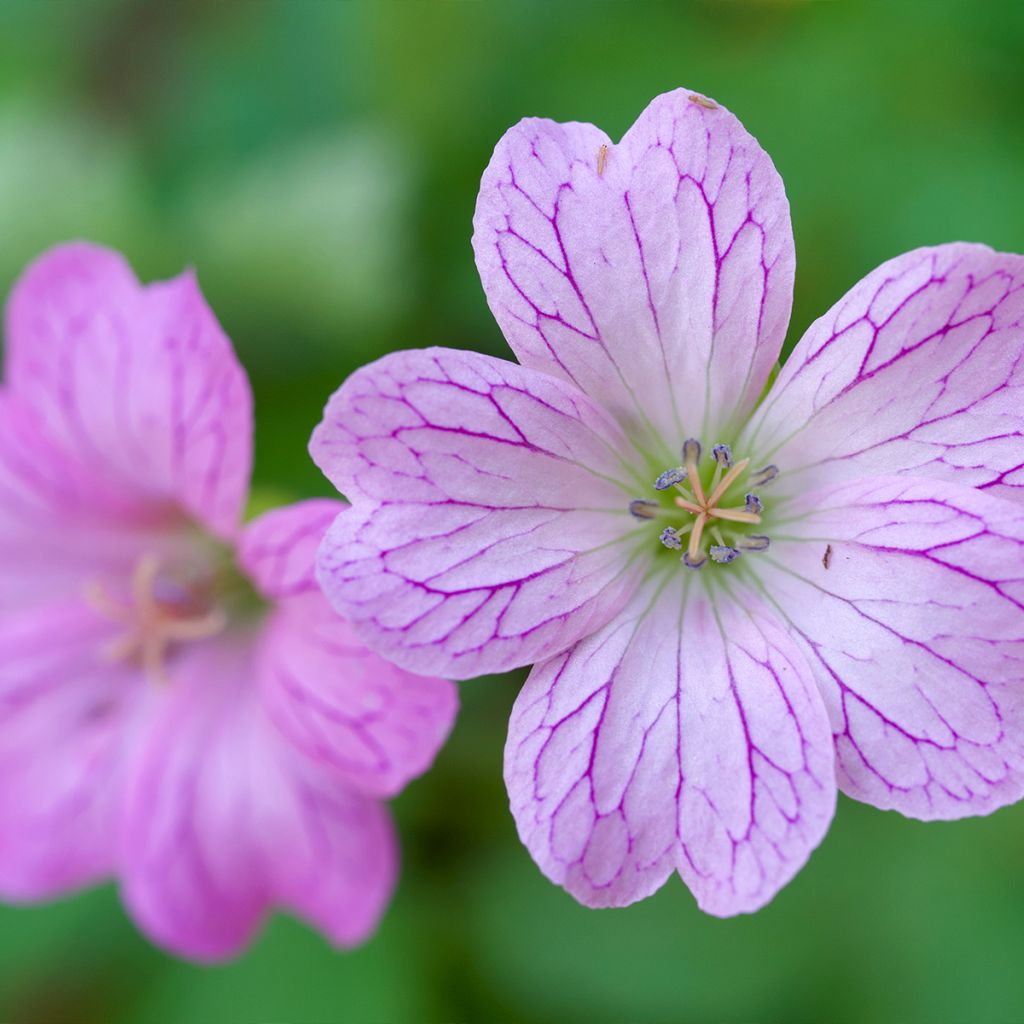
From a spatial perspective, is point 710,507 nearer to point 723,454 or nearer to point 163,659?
point 723,454

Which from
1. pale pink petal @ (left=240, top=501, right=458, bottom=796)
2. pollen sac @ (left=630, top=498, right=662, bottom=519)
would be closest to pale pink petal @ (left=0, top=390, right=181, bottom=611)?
pale pink petal @ (left=240, top=501, right=458, bottom=796)

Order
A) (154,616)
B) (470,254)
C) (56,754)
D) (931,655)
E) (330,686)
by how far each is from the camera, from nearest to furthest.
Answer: (931,655) → (330,686) → (154,616) → (56,754) → (470,254)

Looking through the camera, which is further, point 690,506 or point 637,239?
point 690,506

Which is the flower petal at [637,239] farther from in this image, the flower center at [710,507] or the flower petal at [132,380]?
the flower petal at [132,380]

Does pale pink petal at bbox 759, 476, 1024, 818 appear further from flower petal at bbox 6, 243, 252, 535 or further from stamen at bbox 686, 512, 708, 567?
flower petal at bbox 6, 243, 252, 535

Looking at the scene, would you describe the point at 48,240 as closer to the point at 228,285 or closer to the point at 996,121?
the point at 228,285

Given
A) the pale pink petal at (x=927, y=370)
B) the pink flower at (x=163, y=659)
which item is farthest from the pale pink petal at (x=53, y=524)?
the pale pink petal at (x=927, y=370)

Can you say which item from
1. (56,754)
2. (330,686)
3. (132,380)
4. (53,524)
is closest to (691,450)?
(330,686)

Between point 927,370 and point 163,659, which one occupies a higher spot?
point 927,370
